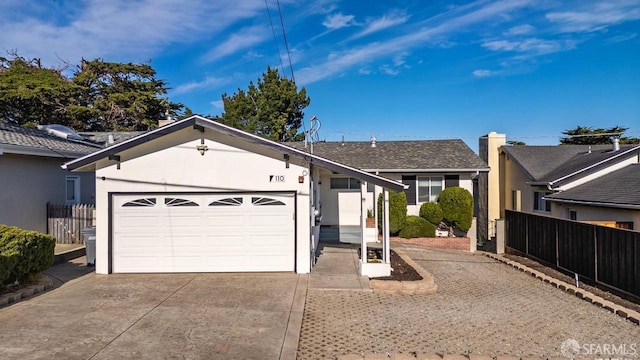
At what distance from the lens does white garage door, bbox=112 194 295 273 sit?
9.88m

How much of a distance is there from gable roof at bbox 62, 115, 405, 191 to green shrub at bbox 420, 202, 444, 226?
305 inches

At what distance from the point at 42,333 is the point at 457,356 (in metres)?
6.02

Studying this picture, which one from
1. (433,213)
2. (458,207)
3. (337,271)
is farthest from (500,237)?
(337,271)

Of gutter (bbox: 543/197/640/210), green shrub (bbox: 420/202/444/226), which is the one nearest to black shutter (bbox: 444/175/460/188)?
green shrub (bbox: 420/202/444/226)

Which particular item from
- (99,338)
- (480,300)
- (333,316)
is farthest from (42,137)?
(480,300)

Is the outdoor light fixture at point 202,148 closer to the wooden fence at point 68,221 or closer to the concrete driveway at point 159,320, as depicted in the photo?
the concrete driveway at point 159,320

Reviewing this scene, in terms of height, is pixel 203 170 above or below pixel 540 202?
above

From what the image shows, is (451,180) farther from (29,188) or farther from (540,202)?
(29,188)

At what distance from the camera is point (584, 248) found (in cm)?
988

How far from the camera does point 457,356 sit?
5078 millimetres

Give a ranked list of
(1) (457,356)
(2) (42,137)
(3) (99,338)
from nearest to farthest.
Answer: (1) (457,356)
(3) (99,338)
(2) (42,137)

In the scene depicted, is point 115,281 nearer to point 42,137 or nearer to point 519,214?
point 42,137

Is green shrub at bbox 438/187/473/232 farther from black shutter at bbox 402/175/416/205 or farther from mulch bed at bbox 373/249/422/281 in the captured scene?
mulch bed at bbox 373/249/422/281

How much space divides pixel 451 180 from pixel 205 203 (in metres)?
11.8
